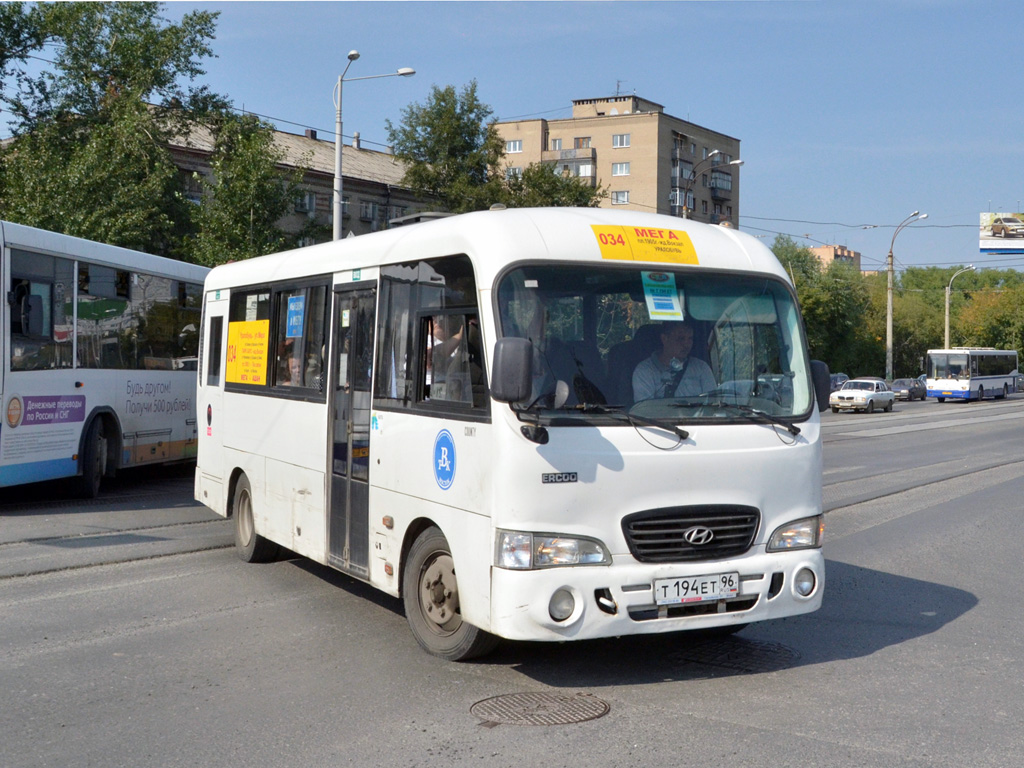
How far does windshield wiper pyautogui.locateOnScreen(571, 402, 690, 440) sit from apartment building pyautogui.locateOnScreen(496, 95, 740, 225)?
84.0 metres

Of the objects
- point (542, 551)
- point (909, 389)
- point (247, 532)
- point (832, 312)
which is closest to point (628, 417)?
point (542, 551)

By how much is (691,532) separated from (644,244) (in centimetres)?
161

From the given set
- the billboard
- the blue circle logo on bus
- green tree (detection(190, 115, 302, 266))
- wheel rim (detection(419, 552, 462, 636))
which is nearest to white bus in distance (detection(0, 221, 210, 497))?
wheel rim (detection(419, 552, 462, 636))

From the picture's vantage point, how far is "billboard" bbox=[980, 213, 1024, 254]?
91.9m

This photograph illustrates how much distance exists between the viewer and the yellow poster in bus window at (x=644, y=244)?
20.1 feet

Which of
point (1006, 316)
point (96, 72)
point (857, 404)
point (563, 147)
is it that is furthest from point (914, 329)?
point (96, 72)

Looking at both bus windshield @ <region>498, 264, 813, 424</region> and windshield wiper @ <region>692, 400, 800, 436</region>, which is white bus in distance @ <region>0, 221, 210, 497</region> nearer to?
bus windshield @ <region>498, 264, 813, 424</region>

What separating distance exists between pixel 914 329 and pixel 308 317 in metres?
88.0

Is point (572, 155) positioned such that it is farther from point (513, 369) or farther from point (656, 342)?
point (513, 369)

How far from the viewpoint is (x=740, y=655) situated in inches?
256

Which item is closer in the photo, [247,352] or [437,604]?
[437,604]

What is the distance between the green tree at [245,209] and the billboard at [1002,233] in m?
77.0

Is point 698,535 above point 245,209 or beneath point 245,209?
beneath

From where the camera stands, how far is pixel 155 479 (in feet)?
56.3
